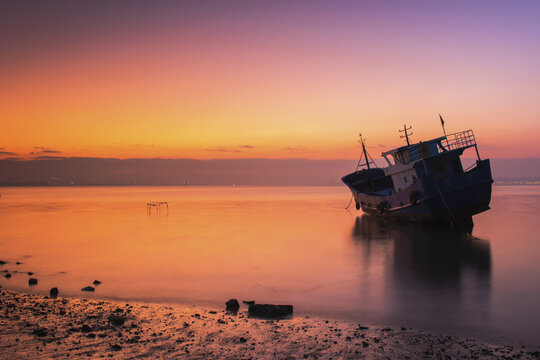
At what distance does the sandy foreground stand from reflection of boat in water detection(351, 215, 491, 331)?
1603mm

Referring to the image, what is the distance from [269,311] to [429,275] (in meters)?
8.13

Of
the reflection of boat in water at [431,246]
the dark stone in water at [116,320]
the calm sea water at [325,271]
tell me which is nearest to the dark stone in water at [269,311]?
the calm sea water at [325,271]

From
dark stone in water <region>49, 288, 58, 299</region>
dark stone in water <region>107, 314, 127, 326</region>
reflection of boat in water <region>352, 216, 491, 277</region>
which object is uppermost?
dark stone in water <region>107, 314, 127, 326</region>

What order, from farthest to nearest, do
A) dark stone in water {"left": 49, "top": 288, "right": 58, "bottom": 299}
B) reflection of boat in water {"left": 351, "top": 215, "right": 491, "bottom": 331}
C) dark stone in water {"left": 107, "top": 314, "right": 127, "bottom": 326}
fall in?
dark stone in water {"left": 49, "top": 288, "right": 58, "bottom": 299}
reflection of boat in water {"left": 351, "top": 215, "right": 491, "bottom": 331}
dark stone in water {"left": 107, "top": 314, "right": 127, "bottom": 326}

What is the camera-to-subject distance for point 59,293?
12.4m

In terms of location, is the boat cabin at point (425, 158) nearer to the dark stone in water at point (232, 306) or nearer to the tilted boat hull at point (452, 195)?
the tilted boat hull at point (452, 195)

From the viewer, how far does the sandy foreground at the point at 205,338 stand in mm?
7352

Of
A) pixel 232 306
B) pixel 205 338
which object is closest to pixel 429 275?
pixel 232 306

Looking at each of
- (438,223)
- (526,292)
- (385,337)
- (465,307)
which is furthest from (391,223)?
(385,337)

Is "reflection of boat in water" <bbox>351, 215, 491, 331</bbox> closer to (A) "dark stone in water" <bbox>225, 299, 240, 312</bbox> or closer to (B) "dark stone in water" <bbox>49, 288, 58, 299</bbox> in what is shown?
(A) "dark stone in water" <bbox>225, 299, 240, 312</bbox>

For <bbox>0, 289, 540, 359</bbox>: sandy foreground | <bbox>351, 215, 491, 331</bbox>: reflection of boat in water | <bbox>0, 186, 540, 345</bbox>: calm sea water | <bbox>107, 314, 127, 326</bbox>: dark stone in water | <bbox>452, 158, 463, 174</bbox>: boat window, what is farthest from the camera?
<bbox>452, 158, 463, 174</bbox>: boat window

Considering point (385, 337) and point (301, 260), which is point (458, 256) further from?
point (385, 337)

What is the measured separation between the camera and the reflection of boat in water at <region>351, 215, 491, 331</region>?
1025 centimetres

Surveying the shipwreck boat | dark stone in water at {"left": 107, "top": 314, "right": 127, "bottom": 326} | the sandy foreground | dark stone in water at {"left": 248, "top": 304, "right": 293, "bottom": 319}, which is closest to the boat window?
the shipwreck boat
